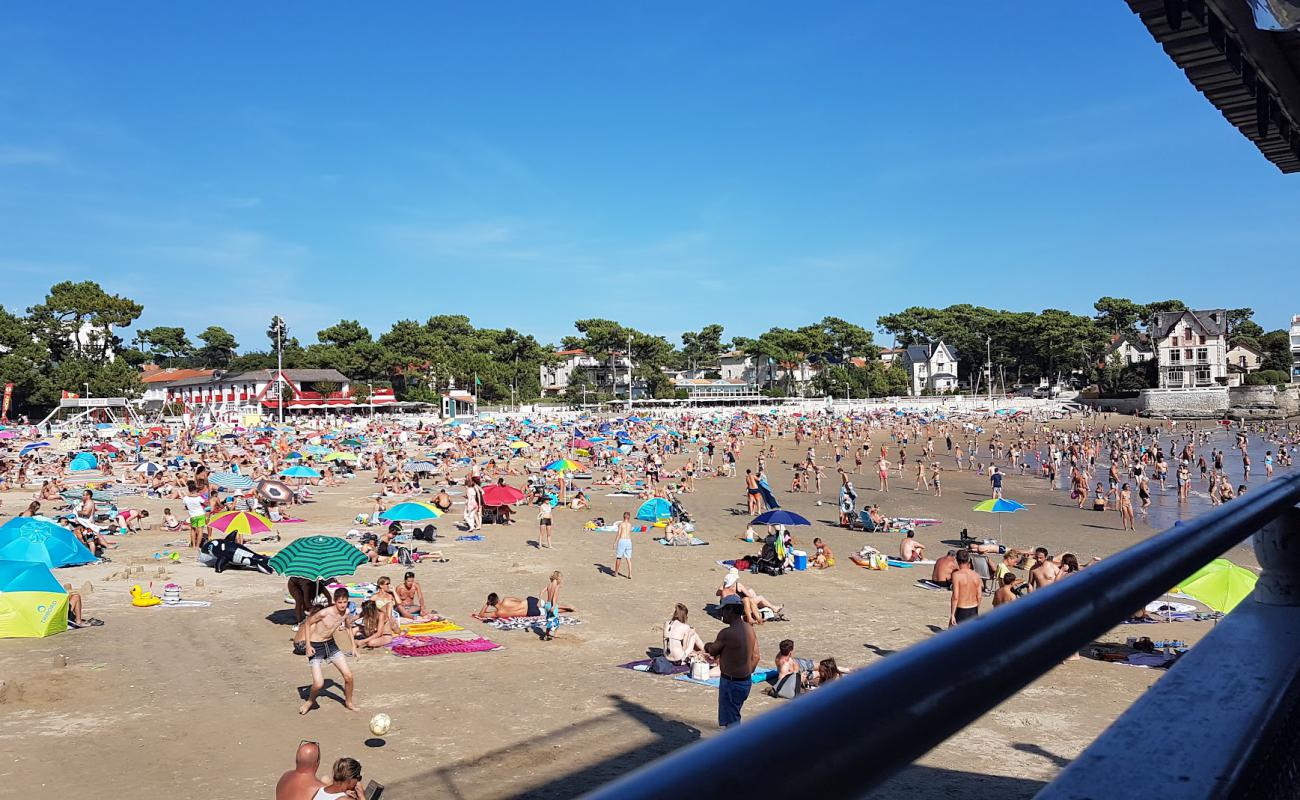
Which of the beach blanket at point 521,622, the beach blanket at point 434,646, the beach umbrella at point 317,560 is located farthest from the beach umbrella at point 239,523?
the beach blanket at point 434,646

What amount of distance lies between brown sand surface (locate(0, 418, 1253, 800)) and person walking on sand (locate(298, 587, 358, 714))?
21cm

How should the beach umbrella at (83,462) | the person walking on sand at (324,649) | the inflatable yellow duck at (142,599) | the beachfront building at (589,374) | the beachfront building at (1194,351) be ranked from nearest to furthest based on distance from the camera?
the person walking on sand at (324,649) → the inflatable yellow duck at (142,599) → the beach umbrella at (83,462) → the beachfront building at (1194,351) → the beachfront building at (589,374)

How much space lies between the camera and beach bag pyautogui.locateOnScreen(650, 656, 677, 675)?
441 inches

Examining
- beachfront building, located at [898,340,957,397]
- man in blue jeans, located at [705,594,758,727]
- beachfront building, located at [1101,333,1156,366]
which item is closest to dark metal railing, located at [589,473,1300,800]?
man in blue jeans, located at [705,594,758,727]

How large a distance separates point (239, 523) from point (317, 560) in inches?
239

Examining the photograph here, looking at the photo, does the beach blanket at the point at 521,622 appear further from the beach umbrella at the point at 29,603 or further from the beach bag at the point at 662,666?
the beach umbrella at the point at 29,603

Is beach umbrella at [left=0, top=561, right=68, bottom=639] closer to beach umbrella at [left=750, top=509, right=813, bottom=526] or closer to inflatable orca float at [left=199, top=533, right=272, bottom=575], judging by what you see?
inflatable orca float at [left=199, top=533, right=272, bottom=575]

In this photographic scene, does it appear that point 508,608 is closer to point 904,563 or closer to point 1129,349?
point 904,563

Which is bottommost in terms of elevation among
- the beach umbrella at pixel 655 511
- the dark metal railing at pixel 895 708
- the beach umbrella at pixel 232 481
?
the beach umbrella at pixel 655 511

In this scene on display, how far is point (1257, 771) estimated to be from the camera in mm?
1280

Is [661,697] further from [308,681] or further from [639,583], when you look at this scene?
[639,583]

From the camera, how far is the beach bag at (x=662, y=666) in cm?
1121

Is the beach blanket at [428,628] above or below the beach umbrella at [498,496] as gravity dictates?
below

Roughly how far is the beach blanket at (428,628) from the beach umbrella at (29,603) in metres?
4.62
